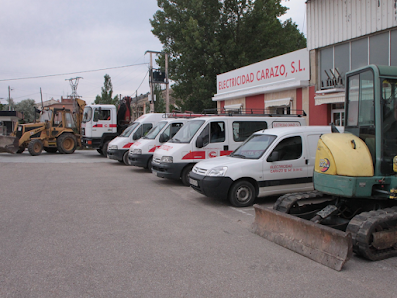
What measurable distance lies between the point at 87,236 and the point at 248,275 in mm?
2925

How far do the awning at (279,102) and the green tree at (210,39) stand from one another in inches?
416

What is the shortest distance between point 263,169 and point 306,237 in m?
3.25

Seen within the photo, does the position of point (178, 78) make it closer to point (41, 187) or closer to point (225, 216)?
point (41, 187)

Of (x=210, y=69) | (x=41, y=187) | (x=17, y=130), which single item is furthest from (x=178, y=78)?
(x=41, y=187)

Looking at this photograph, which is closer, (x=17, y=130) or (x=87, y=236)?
(x=87, y=236)

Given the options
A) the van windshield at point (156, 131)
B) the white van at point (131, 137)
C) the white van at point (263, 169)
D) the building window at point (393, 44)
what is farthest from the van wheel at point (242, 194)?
the white van at point (131, 137)

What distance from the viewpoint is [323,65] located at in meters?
15.2

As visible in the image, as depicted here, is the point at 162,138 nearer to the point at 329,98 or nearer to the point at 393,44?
the point at 329,98

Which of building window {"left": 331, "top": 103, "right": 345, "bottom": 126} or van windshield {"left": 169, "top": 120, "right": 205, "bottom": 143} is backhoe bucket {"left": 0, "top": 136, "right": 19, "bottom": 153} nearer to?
van windshield {"left": 169, "top": 120, "right": 205, "bottom": 143}

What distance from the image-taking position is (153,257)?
4.93 metres

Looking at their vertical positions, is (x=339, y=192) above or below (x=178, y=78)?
below

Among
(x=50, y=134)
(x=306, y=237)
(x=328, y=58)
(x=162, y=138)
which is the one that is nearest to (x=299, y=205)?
(x=306, y=237)

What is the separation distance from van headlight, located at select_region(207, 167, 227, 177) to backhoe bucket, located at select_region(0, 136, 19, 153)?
17.4m

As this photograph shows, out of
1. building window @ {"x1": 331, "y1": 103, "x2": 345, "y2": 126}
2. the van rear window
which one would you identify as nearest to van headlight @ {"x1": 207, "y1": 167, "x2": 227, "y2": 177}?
the van rear window
